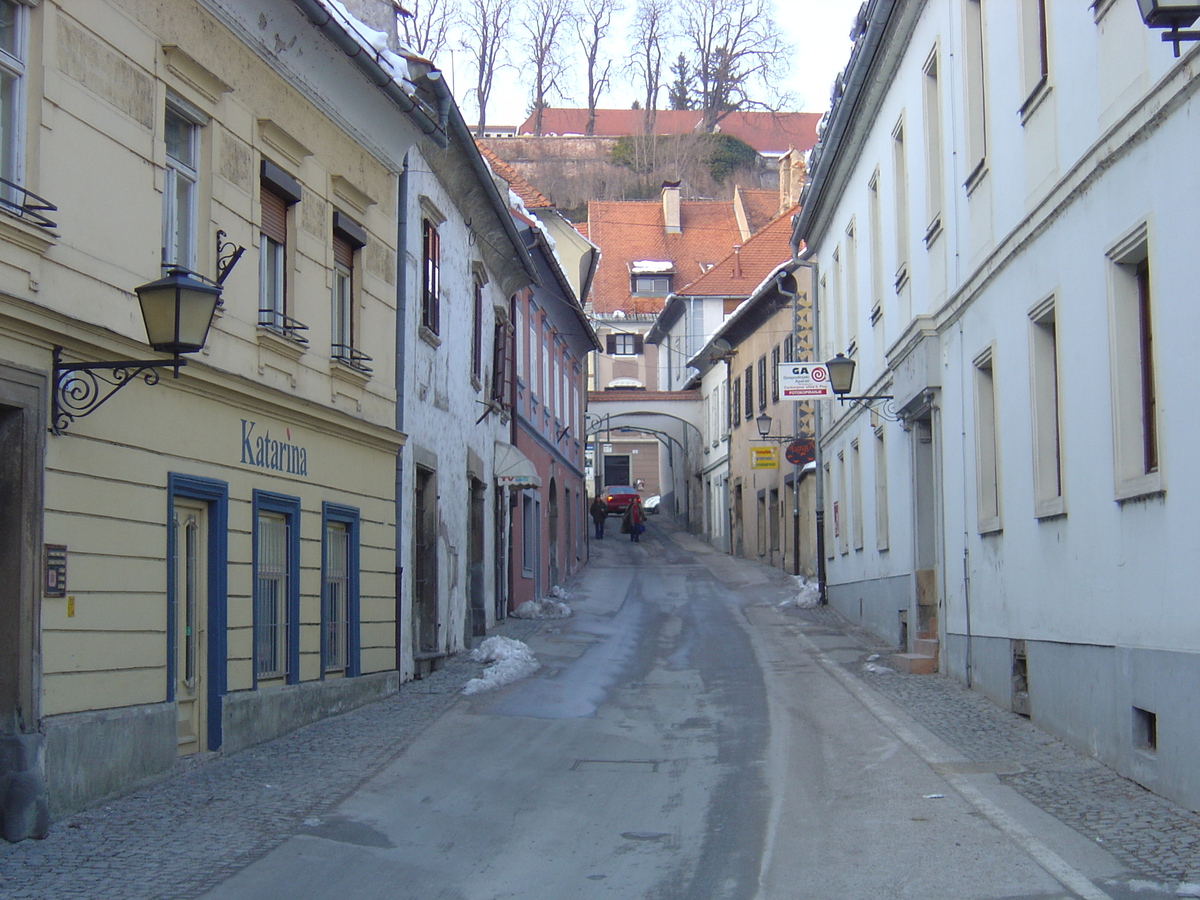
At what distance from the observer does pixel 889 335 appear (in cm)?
1812

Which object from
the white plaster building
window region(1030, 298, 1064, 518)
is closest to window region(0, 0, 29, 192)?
the white plaster building

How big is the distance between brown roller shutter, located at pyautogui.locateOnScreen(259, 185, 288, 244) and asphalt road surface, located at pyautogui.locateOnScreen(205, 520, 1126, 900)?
4424 millimetres

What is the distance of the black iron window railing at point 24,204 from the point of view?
760 centimetres

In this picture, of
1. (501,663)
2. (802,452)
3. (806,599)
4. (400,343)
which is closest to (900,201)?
(400,343)

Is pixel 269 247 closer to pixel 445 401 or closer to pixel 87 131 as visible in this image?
pixel 87 131

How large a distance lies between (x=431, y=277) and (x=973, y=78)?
6629mm

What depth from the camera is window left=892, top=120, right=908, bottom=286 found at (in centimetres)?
1678

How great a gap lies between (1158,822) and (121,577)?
6372mm

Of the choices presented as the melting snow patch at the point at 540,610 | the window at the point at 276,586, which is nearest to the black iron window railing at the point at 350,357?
the window at the point at 276,586

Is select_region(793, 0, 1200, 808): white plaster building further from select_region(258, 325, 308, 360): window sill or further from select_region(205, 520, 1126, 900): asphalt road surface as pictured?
select_region(258, 325, 308, 360): window sill

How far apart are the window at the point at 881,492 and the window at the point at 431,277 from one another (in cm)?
655

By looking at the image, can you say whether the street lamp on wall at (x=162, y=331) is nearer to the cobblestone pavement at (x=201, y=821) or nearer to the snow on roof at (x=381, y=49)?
the cobblestone pavement at (x=201, y=821)

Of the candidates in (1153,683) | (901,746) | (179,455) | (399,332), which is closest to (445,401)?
(399,332)

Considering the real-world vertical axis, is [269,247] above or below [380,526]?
above
